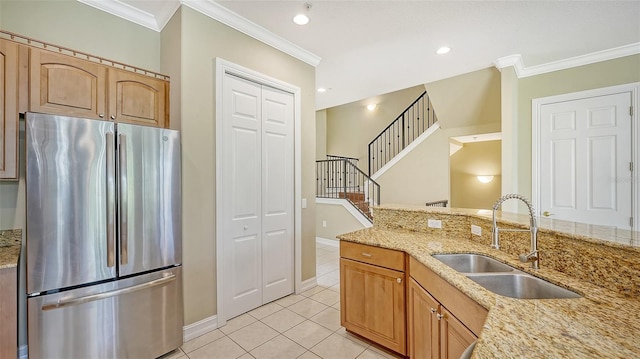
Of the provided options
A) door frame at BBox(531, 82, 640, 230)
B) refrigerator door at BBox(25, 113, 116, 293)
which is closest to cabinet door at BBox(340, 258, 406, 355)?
refrigerator door at BBox(25, 113, 116, 293)

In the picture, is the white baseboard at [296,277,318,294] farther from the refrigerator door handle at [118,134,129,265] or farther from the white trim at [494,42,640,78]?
the white trim at [494,42,640,78]

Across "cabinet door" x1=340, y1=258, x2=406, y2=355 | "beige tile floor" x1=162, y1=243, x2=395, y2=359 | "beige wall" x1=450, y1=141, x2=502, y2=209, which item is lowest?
"beige tile floor" x1=162, y1=243, x2=395, y2=359

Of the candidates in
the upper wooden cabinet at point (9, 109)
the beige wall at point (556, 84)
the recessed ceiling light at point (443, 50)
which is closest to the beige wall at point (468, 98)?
the beige wall at point (556, 84)

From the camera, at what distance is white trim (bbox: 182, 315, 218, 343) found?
2262 mm

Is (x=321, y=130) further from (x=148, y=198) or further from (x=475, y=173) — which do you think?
(x=148, y=198)

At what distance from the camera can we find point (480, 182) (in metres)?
6.43

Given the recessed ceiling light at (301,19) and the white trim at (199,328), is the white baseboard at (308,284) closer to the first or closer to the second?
the white trim at (199,328)

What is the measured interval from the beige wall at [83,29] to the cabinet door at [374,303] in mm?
2780

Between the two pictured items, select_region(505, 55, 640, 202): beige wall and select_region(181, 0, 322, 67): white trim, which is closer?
select_region(181, 0, 322, 67): white trim

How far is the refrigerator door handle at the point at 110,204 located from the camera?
181 centimetres

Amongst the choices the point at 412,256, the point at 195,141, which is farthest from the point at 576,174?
the point at 195,141

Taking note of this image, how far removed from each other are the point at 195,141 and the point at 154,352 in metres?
Result: 1.67

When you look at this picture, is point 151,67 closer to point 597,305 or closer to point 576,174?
point 597,305

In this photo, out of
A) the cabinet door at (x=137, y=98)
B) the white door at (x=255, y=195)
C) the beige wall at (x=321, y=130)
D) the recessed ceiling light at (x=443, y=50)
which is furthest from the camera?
the beige wall at (x=321, y=130)
